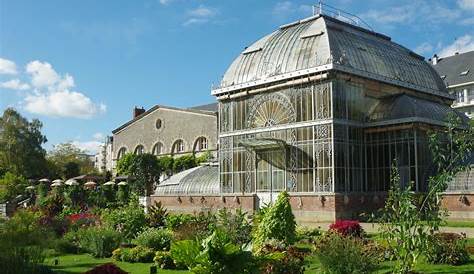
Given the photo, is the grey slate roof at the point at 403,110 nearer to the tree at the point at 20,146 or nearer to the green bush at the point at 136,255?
the green bush at the point at 136,255

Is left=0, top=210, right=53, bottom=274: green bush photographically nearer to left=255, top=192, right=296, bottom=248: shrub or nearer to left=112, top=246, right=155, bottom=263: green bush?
left=112, top=246, right=155, bottom=263: green bush

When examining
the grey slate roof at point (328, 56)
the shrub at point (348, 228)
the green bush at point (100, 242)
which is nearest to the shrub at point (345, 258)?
the shrub at point (348, 228)

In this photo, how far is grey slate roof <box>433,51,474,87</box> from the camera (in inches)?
2650

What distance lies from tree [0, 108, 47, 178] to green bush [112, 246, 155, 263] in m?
60.1

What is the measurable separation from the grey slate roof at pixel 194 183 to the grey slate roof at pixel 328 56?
7.87 m

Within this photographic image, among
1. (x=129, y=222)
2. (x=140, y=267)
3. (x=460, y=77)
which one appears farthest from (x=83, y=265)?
(x=460, y=77)

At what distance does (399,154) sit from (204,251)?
88.3 ft

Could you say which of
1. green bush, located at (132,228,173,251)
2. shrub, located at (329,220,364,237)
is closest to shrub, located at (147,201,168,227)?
green bush, located at (132,228,173,251)

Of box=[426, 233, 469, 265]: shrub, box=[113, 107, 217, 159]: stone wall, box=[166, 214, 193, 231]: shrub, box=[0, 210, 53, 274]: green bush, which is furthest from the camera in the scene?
box=[113, 107, 217, 159]: stone wall

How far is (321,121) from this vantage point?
112 feet

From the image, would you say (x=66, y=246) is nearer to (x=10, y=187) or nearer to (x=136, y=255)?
(x=136, y=255)

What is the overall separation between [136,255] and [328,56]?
67.1 feet

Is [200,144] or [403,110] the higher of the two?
[200,144]

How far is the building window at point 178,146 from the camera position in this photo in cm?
6862
